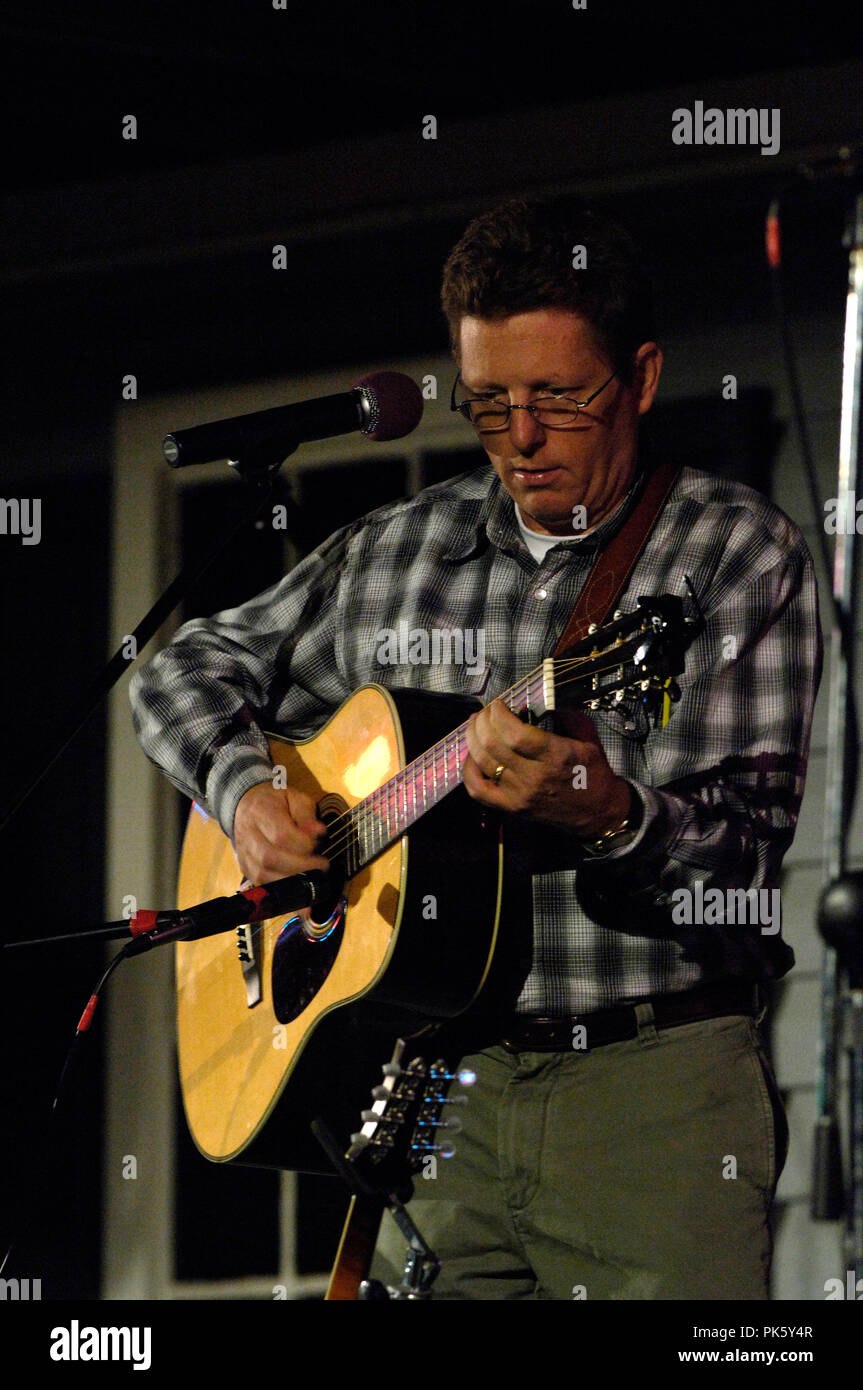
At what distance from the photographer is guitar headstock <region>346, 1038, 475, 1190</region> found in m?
2.22

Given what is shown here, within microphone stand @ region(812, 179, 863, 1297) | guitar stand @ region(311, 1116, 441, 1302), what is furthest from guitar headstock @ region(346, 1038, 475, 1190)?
microphone stand @ region(812, 179, 863, 1297)

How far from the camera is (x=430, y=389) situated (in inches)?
149

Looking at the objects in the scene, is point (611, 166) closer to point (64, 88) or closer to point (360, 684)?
point (64, 88)

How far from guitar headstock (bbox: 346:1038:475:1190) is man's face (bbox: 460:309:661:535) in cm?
87

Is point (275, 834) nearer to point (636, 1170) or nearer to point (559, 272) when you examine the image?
point (636, 1170)

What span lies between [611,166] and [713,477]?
129cm

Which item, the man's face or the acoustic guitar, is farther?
the man's face

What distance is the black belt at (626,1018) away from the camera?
2.13 m

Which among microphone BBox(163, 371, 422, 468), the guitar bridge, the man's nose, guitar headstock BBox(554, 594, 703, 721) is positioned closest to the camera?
guitar headstock BBox(554, 594, 703, 721)

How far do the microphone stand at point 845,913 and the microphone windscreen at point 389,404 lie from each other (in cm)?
63

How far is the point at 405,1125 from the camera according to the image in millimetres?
2225

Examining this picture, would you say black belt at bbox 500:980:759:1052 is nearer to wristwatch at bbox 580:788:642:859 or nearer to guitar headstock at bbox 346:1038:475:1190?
Result: guitar headstock at bbox 346:1038:475:1190

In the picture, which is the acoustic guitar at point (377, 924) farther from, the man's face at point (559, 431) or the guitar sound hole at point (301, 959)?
the man's face at point (559, 431)
